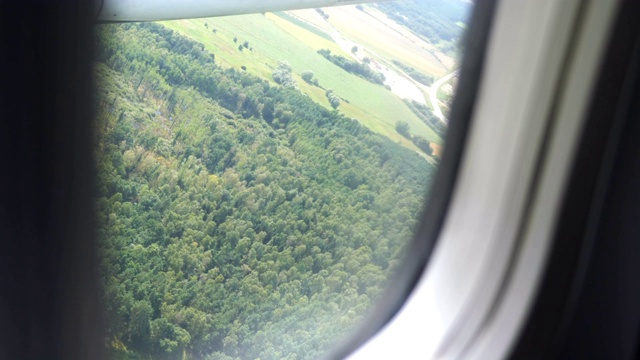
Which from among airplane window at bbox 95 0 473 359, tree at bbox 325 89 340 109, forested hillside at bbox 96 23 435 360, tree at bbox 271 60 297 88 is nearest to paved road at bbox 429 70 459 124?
airplane window at bbox 95 0 473 359

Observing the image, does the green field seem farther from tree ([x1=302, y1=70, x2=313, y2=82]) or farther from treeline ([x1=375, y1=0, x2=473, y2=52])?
treeline ([x1=375, y1=0, x2=473, y2=52])

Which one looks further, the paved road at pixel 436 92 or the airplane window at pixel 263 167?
the paved road at pixel 436 92

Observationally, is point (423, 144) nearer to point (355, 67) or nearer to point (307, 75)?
point (355, 67)

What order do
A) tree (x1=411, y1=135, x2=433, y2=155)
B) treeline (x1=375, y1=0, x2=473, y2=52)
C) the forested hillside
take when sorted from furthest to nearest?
tree (x1=411, y1=135, x2=433, y2=155) → treeline (x1=375, y1=0, x2=473, y2=52) → the forested hillside

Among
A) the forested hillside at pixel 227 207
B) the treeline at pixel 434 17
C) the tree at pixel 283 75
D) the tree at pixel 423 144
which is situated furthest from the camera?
the tree at pixel 423 144

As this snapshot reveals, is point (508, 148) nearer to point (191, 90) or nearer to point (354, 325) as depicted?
point (354, 325)

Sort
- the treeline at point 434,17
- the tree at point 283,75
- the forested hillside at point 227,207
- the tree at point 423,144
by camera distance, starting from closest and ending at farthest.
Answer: the forested hillside at point 227,207 → the tree at point 283,75 → the treeline at point 434,17 → the tree at point 423,144

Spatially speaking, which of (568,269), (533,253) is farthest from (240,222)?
(568,269)

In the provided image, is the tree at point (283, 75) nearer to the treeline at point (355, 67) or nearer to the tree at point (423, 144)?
the treeline at point (355, 67)

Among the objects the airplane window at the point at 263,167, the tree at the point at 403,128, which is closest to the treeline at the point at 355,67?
the airplane window at the point at 263,167
